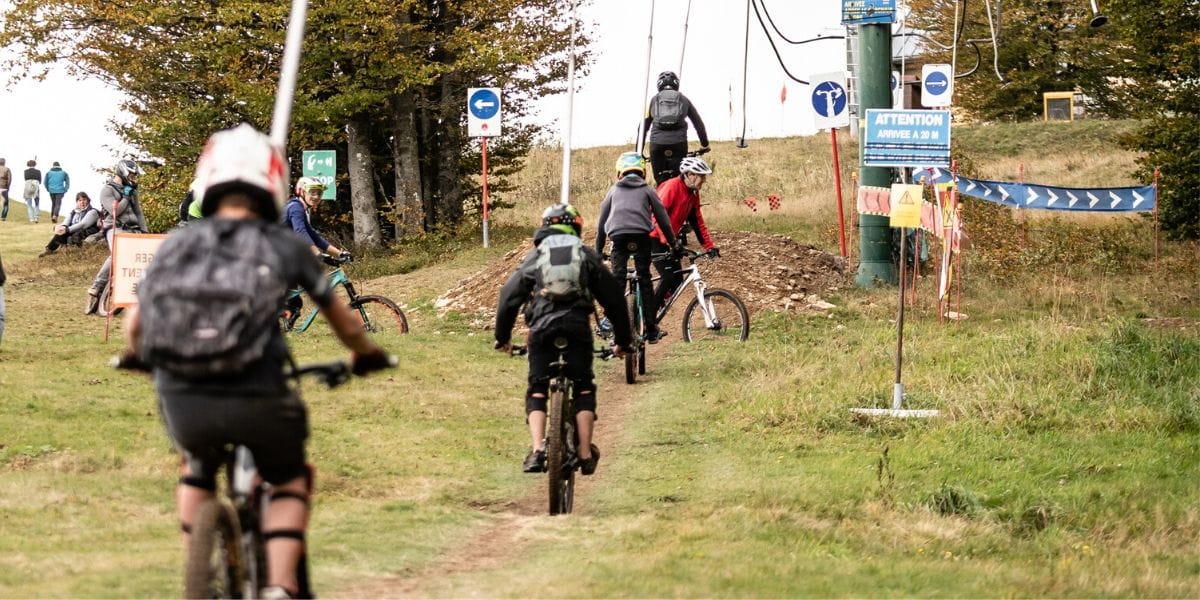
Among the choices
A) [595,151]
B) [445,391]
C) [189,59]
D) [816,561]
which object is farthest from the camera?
[595,151]

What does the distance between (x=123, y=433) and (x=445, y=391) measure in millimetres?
3740

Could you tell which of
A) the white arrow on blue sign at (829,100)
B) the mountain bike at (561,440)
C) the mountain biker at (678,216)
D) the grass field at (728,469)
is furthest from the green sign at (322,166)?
the mountain bike at (561,440)

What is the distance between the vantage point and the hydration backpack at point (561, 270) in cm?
962

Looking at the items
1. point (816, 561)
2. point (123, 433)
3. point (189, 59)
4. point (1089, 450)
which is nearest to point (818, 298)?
point (1089, 450)

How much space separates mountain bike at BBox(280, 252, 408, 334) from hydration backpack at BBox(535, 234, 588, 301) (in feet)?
27.3

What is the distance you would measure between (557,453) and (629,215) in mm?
5984

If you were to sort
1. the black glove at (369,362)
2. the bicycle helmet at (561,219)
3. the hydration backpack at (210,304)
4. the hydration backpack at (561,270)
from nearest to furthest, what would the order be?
the hydration backpack at (210,304), the black glove at (369,362), the hydration backpack at (561,270), the bicycle helmet at (561,219)

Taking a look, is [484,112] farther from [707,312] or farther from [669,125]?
[707,312]

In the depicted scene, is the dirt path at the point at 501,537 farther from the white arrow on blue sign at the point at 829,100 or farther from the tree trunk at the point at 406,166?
the tree trunk at the point at 406,166

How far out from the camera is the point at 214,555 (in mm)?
5250

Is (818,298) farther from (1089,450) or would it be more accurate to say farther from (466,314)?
(1089,450)

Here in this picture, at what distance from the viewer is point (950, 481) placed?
11.5 meters

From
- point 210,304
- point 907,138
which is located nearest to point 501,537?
point 210,304

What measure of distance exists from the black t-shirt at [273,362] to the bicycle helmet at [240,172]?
12 cm
